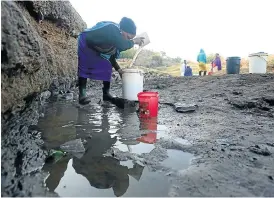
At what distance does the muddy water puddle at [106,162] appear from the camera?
1734 millimetres

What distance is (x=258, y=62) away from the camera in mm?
9875

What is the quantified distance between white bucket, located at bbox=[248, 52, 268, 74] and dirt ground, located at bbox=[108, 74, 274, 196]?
4087 mm

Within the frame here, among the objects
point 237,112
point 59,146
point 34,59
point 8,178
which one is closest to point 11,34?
point 34,59

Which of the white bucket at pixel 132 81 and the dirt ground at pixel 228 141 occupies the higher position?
the white bucket at pixel 132 81

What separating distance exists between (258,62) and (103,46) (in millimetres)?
7470

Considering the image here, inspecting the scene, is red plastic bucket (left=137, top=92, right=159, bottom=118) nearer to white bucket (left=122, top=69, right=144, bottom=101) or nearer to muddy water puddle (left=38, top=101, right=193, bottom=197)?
muddy water puddle (left=38, top=101, right=193, bottom=197)

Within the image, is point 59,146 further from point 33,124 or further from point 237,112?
point 237,112

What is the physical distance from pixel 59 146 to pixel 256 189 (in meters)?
1.69

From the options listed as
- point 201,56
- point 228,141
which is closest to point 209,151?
point 228,141

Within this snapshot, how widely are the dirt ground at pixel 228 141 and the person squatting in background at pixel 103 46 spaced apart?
51.9 inches

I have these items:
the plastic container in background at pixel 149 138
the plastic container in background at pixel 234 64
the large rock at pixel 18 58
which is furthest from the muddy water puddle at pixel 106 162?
the plastic container in background at pixel 234 64

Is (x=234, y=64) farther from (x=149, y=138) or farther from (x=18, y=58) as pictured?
(x=18, y=58)

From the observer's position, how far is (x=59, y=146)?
2475 millimetres

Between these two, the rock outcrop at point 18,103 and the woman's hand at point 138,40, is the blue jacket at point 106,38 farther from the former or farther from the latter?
the rock outcrop at point 18,103
